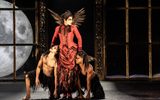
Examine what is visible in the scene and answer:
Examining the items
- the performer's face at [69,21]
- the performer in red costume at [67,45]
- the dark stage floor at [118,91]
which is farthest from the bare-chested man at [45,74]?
the dark stage floor at [118,91]

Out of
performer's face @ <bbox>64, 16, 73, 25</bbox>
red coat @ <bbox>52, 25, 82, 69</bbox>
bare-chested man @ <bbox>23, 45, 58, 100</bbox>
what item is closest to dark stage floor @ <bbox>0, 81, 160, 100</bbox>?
bare-chested man @ <bbox>23, 45, 58, 100</bbox>

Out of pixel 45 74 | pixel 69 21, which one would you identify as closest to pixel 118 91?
pixel 45 74

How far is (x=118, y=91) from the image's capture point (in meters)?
12.5

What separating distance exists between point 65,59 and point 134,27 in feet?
11.4

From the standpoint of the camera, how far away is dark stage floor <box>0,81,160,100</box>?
11266mm

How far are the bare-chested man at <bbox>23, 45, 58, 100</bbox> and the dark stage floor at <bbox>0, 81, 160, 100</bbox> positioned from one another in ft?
2.38

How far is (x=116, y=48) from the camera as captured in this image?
43.9ft

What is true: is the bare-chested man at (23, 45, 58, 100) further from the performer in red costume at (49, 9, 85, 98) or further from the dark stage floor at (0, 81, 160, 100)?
the dark stage floor at (0, 81, 160, 100)

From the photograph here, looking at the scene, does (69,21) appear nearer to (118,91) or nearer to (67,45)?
(67,45)

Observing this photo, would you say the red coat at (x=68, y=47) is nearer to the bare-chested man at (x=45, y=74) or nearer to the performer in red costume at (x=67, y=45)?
the performer in red costume at (x=67, y=45)

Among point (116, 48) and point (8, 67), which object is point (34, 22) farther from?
point (116, 48)

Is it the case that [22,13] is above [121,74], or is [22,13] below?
above

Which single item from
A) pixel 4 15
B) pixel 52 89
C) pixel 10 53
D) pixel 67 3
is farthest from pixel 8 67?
pixel 52 89

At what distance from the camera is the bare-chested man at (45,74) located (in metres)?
10.4
